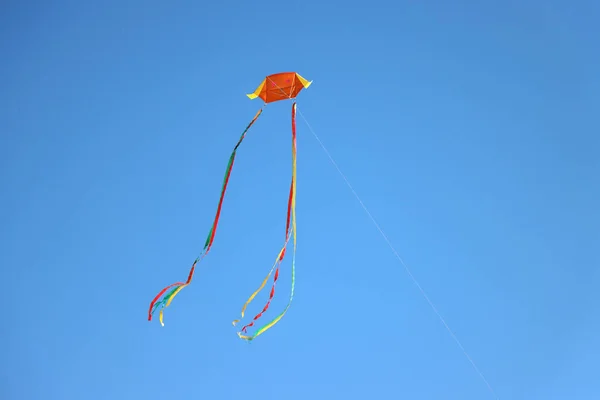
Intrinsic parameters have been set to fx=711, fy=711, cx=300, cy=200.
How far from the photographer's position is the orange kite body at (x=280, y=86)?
332 centimetres

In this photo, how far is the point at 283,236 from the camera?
4.62 metres

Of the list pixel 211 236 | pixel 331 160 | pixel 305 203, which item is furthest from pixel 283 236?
pixel 211 236

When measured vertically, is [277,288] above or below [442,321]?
above

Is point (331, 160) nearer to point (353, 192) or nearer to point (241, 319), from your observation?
point (353, 192)

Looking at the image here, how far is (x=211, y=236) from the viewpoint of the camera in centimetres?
322

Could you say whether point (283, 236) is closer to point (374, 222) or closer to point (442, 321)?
point (374, 222)

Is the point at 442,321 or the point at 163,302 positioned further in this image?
the point at 442,321

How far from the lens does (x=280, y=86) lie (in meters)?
3.38

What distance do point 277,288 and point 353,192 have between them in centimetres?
79

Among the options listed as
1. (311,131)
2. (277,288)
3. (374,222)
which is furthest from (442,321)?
(311,131)

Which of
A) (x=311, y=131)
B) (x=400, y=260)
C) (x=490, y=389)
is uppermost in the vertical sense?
(x=311, y=131)

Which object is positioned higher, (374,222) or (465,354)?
(374,222)

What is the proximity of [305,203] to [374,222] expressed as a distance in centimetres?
46

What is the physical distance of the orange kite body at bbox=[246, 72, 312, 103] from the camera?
10.9 feet
